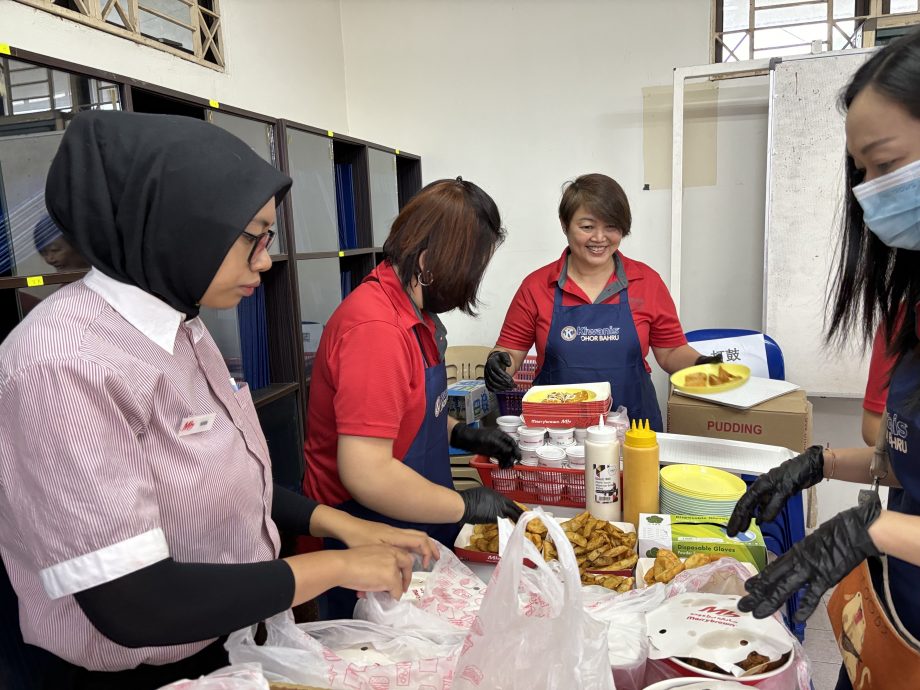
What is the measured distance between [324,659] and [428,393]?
0.72 metres

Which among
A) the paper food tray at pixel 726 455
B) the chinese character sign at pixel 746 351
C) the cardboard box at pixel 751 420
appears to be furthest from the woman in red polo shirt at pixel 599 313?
the paper food tray at pixel 726 455

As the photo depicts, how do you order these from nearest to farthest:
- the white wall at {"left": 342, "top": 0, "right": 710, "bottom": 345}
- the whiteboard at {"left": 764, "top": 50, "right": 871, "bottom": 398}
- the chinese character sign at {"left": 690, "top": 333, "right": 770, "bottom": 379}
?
the whiteboard at {"left": 764, "top": 50, "right": 871, "bottom": 398}, the chinese character sign at {"left": 690, "top": 333, "right": 770, "bottom": 379}, the white wall at {"left": 342, "top": 0, "right": 710, "bottom": 345}

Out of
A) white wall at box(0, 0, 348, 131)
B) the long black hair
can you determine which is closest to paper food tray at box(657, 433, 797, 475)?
the long black hair

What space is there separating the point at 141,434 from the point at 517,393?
233 cm

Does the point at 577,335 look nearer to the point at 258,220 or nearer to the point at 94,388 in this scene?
the point at 258,220

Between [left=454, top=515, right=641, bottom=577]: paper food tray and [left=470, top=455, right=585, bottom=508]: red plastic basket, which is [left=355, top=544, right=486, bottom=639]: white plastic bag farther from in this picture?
[left=470, top=455, right=585, bottom=508]: red plastic basket

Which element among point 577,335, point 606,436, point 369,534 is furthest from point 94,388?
point 577,335

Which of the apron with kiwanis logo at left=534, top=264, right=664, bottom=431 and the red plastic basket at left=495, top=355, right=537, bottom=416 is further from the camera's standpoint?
the red plastic basket at left=495, top=355, right=537, bottom=416

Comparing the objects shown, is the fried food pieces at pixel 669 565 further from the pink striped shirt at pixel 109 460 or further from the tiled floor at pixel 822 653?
the tiled floor at pixel 822 653

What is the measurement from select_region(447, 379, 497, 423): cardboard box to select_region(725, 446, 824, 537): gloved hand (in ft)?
5.55

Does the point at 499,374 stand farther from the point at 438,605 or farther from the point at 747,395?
the point at 438,605

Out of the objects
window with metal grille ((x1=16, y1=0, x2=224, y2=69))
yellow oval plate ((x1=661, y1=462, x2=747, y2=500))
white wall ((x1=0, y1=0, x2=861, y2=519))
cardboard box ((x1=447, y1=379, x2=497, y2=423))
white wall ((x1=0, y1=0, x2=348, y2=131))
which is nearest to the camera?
yellow oval plate ((x1=661, y1=462, x2=747, y2=500))

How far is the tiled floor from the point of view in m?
2.19

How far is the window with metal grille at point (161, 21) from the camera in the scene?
82.4 inches
